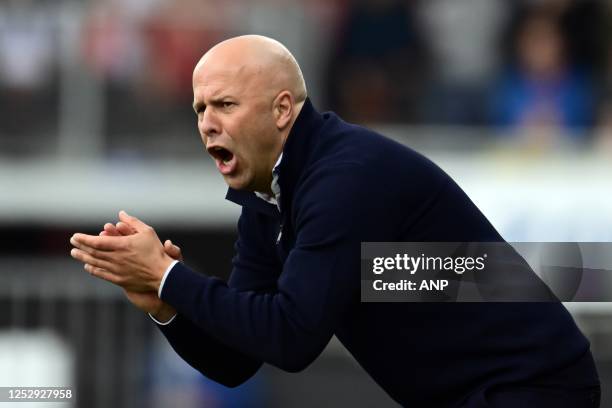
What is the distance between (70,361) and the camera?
9695 mm

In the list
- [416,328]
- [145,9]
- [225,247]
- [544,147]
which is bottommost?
[225,247]

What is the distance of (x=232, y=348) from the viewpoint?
4.71 m

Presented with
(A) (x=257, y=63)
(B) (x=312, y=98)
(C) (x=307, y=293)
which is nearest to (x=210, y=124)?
(A) (x=257, y=63)

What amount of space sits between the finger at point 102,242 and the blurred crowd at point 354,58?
772 centimetres

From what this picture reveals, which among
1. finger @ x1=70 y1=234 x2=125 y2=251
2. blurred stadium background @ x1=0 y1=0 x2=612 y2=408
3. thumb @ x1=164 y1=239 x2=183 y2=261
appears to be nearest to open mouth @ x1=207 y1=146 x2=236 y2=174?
thumb @ x1=164 y1=239 x2=183 y2=261

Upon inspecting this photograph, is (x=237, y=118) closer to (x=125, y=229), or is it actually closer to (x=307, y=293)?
(x=125, y=229)

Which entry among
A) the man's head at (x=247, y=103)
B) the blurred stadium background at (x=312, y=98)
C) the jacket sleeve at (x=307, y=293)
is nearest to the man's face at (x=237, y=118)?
the man's head at (x=247, y=103)

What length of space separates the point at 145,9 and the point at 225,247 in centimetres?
203

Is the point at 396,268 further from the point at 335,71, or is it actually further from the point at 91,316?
the point at 335,71

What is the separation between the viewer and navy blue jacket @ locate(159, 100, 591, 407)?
4168 millimetres

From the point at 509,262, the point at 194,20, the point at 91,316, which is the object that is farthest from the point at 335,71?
the point at 509,262

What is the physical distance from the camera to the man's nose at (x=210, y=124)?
4363mm

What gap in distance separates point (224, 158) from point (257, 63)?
317 mm

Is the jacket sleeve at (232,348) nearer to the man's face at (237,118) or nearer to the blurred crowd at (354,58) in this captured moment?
the man's face at (237,118)
